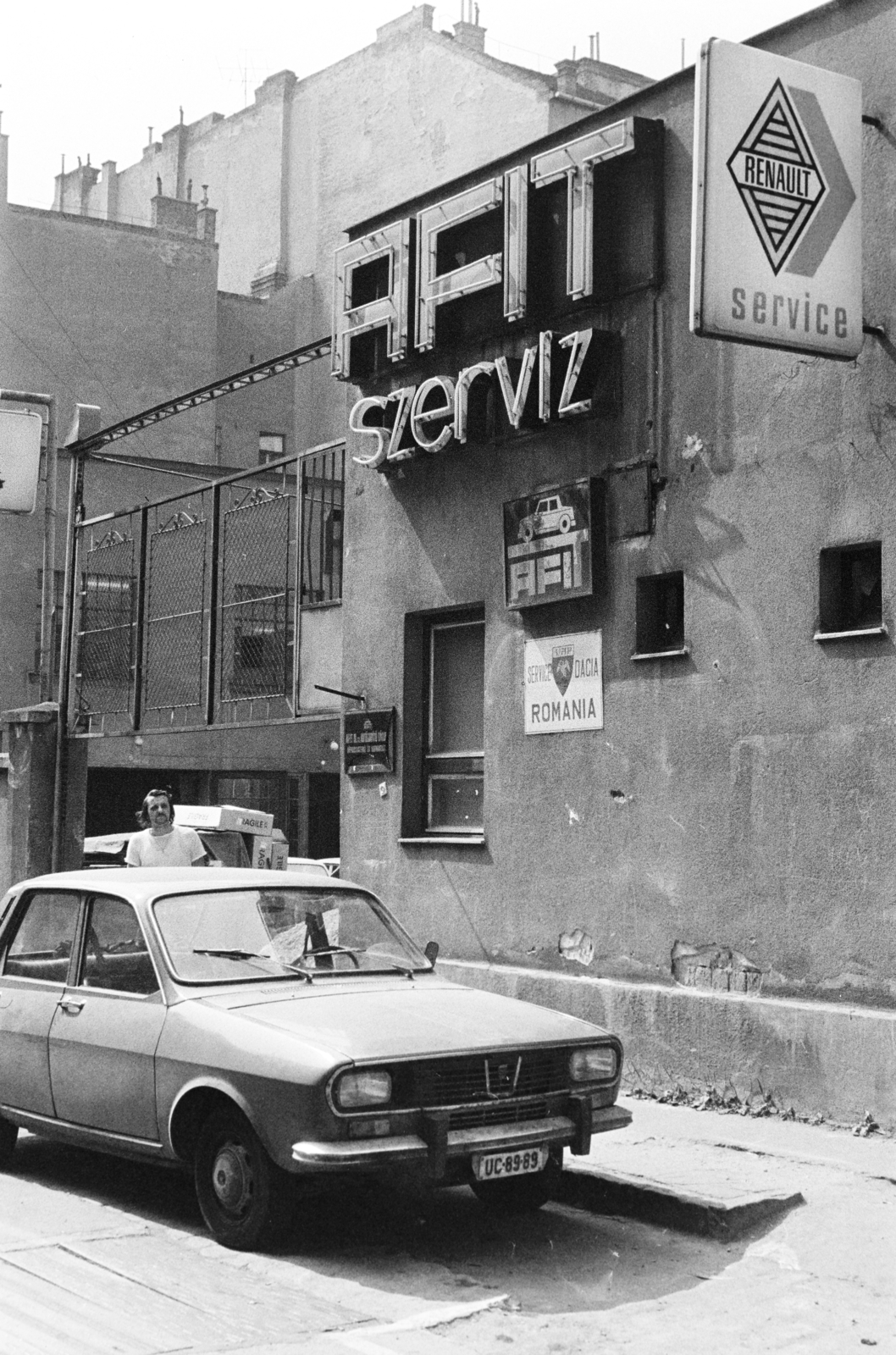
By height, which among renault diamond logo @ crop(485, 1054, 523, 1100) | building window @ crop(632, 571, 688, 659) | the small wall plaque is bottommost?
renault diamond logo @ crop(485, 1054, 523, 1100)

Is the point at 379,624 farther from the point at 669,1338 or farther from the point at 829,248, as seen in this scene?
the point at 669,1338

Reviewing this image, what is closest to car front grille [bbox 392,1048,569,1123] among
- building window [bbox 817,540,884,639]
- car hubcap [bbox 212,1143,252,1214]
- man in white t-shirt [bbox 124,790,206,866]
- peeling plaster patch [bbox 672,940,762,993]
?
car hubcap [bbox 212,1143,252,1214]

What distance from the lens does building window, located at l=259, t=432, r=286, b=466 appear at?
37.6 metres

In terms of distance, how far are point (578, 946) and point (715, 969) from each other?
48.3 inches

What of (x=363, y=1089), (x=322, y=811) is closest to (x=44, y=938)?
(x=363, y=1089)

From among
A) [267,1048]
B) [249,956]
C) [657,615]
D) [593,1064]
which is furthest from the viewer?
[657,615]

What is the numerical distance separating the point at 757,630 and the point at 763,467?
36.8 inches

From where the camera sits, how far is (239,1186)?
21.8 feet

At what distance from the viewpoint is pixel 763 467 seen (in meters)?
9.59

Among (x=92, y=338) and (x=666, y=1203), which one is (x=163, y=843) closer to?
(x=666, y=1203)

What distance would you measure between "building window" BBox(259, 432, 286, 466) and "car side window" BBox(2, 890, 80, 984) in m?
29.6

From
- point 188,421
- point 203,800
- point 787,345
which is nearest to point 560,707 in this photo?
point 787,345

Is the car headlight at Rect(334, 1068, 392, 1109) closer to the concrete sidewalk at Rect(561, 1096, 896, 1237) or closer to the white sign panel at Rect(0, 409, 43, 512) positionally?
the concrete sidewalk at Rect(561, 1096, 896, 1237)

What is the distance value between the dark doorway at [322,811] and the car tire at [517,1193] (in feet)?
80.3
